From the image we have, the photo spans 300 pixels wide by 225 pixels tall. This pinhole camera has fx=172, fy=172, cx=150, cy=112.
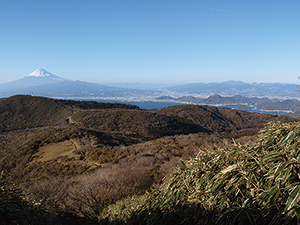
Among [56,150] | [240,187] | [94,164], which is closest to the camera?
[240,187]

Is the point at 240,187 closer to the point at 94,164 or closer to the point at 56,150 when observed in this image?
the point at 94,164

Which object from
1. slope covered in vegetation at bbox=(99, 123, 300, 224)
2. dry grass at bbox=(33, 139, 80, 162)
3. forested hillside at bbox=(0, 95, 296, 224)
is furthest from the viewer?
dry grass at bbox=(33, 139, 80, 162)

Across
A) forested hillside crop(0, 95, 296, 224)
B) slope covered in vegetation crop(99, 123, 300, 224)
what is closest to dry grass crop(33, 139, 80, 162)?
forested hillside crop(0, 95, 296, 224)

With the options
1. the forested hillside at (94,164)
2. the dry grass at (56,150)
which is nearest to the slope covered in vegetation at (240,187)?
the forested hillside at (94,164)

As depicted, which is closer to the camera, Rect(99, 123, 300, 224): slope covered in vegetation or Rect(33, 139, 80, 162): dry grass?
Rect(99, 123, 300, 224): slope covered in vegetation

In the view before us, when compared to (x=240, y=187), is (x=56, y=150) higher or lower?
lower

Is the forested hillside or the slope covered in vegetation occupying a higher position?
the slope covered in vegetation

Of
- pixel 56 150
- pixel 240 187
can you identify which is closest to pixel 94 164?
pixel 56 150

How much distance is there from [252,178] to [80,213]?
7106 mm

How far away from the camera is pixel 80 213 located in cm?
662

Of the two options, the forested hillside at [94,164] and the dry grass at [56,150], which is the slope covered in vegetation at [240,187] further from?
the dry grass at [56,150]

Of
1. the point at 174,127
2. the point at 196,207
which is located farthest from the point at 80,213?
the point at 174,127

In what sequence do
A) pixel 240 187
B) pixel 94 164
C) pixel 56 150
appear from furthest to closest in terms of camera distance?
pixel 56 150 < pixel 94 164 < pixel 240 187

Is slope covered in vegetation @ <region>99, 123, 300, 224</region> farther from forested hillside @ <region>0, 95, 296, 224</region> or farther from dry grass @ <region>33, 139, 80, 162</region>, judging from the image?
dry grass @ <region>33, 139, 80, 162</region>
